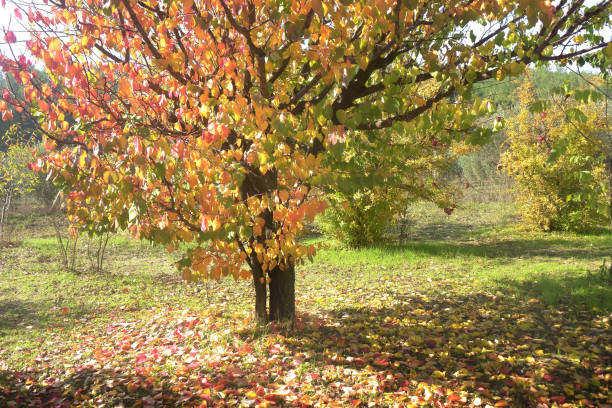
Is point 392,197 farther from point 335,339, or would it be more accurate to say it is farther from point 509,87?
point 509,87

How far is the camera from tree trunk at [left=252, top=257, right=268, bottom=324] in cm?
448

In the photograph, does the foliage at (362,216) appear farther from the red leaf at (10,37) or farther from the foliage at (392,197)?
the red leaf at (10,37)

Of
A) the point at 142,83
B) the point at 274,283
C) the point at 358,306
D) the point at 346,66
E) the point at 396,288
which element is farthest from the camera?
the point at 396,288

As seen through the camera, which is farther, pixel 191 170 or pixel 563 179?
pixel 563 179

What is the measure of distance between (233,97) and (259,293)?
2.37 metres

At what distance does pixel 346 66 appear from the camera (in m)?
2.47

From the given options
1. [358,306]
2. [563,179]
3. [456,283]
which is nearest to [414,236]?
[563,179]

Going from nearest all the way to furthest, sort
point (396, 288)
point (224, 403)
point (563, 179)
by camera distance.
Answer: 1. point (224, 403)
2. point (396, 288)
3. point (563, 179)

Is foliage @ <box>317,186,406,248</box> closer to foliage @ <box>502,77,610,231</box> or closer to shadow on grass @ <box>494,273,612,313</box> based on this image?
shadow on grass @ <box>494,273,612,313</box>

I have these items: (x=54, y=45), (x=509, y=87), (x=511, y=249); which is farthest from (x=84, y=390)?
(x=509, y=87)

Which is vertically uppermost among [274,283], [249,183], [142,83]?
[142,83]

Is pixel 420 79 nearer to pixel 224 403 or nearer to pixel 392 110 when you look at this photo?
pixel 392 110

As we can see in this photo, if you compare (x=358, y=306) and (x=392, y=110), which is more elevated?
(x=392, y=110)

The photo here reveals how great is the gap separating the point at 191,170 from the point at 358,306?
3593 mm
